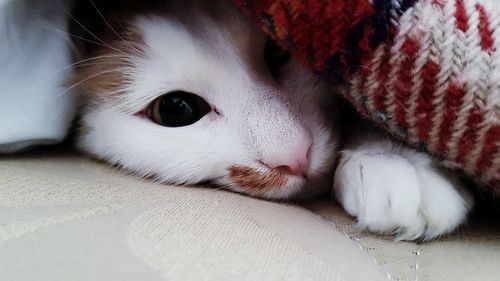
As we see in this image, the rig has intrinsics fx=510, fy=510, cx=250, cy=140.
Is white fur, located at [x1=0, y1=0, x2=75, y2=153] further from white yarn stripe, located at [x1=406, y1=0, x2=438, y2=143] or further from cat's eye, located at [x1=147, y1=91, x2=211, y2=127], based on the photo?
white yarn stripe, located at [x1=406, y1=0, x2=438, y2=143]

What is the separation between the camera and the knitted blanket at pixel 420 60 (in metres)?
0.56

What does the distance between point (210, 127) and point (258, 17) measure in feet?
0.65

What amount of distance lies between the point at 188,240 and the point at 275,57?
0.42m

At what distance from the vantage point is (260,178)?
2.41ft

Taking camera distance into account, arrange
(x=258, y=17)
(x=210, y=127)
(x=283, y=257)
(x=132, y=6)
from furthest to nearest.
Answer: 1. (x=132, y=6)
2. (x=210, y=127)
3. (x=258, y=17)
4. (x=283, y=257)

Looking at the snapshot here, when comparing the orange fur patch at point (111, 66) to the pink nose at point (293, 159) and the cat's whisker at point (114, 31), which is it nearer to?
the cat's whisker at point (114, 31)

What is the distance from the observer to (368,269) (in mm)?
530

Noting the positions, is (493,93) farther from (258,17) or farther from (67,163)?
(67,163)

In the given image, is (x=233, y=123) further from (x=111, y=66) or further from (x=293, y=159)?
(x=111, y=66)

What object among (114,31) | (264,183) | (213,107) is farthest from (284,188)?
(114,31)

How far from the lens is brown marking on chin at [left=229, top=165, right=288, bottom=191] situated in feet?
2.40

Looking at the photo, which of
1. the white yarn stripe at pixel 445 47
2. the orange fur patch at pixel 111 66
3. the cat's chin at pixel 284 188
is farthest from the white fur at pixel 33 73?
the white yarn stripe at pixel 445 47

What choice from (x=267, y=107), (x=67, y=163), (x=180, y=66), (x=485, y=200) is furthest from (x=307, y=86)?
(x=67, y=163)

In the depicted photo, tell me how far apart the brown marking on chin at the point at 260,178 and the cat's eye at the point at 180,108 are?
0.12m
